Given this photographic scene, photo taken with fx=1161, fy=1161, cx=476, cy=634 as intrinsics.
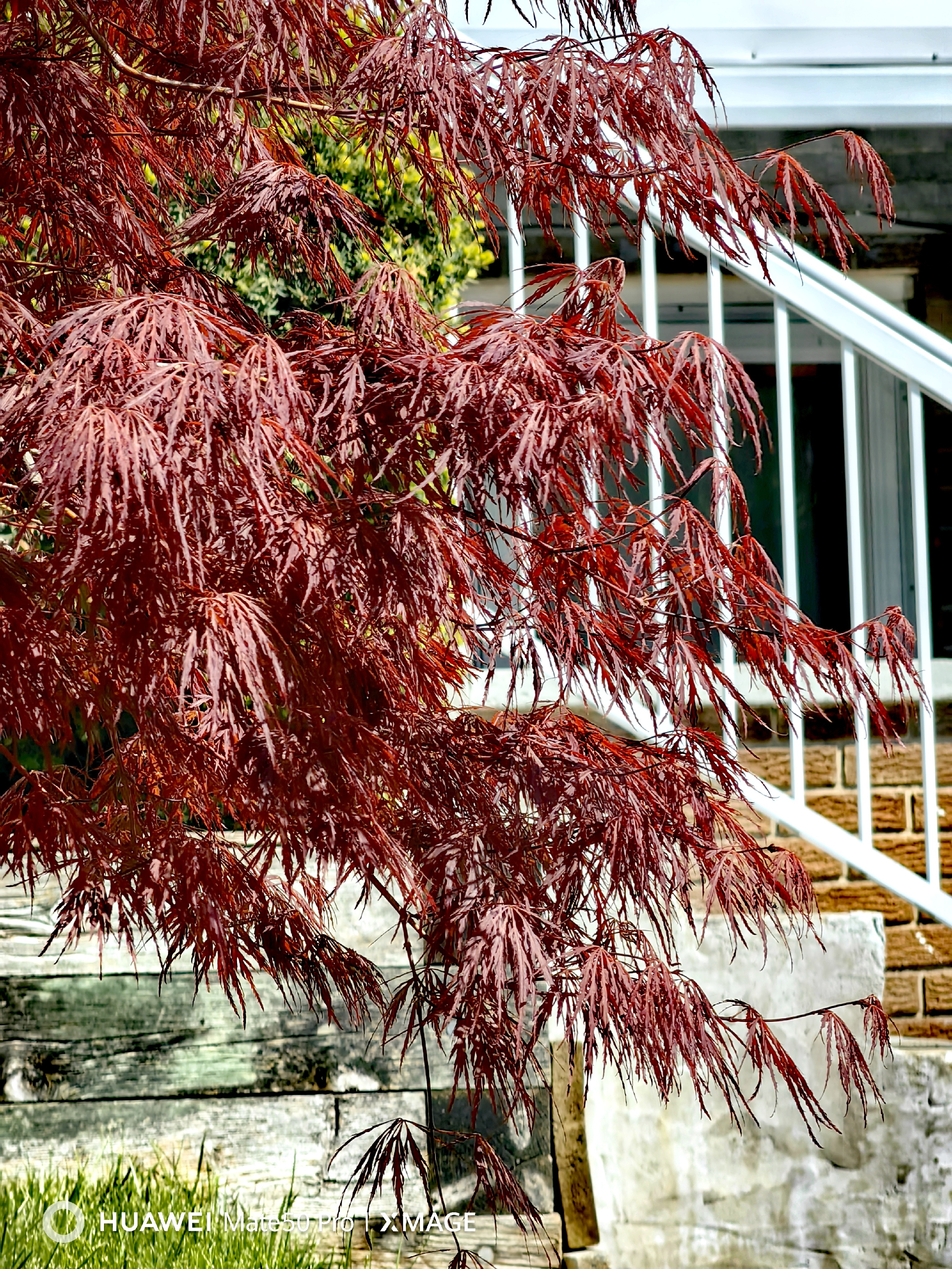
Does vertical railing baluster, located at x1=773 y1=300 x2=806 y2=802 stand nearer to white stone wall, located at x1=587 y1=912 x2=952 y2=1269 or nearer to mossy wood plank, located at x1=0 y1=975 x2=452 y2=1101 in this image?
→ white stone wall, located at x1=587 y1=912 x2=952 y2=1269

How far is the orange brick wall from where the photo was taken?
11.5 feet

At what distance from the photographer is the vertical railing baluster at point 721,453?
1.65 m

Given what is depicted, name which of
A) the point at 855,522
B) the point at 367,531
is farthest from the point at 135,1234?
the point at 855,522

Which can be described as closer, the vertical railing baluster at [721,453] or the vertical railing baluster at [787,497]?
the vertical railing baluster at [721,453]

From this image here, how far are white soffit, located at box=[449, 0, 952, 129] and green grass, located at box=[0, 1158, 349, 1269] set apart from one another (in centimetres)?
377

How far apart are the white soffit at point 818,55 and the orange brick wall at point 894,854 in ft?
7.75

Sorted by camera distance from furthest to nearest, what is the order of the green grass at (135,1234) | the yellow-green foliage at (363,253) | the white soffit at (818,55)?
the white soffit at (818,55) → the yellow-green foliage at (363,253) → the green grass at (135,1234)

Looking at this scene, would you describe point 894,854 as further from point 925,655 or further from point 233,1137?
point 233,1137

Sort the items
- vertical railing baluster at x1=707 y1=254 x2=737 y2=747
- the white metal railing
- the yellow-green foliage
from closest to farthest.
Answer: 1. vertical railing baluster at x1=707 y1=254 x2=737 y2=747
2. the white metal railing
3. the yellow-green foliage

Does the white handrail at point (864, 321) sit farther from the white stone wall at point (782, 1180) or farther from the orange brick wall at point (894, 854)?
the white stone wall at point (782, 1180)

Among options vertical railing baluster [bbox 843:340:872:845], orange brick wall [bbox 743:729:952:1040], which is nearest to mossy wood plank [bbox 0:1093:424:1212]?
vertical railing baluster [bbox 843:340:872:845]

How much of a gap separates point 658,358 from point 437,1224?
1.90 metres

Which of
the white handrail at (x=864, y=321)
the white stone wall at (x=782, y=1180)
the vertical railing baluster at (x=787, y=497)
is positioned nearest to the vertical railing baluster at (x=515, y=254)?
the white handrail at (x=864, y=321)

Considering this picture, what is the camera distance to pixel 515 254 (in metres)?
2.90
